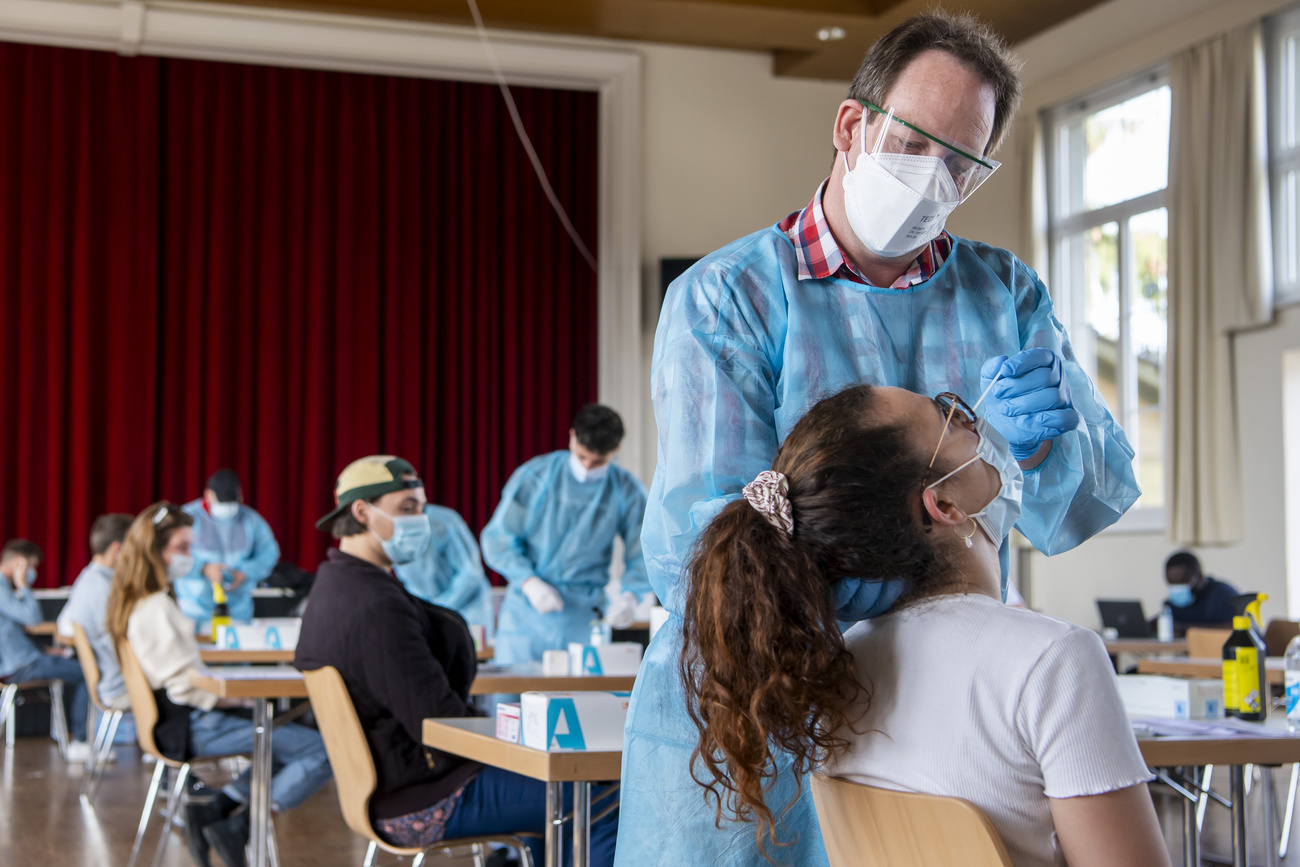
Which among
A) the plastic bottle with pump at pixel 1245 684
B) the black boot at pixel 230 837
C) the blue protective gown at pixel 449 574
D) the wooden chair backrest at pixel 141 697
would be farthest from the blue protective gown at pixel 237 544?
the plastic bottle with pump at pixel 1245 684

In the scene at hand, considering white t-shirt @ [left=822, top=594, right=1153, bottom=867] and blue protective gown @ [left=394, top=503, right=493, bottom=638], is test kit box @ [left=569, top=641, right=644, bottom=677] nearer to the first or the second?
white t-shirt @ [left=822, top=594, right=1153, bottom=867]

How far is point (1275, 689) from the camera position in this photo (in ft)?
12.8

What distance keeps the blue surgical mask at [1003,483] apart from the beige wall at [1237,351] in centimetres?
591

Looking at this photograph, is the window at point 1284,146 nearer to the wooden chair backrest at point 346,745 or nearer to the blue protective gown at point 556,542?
the blue protective gown at point 556,542

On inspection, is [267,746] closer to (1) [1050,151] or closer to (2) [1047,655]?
(2) [1047,655]

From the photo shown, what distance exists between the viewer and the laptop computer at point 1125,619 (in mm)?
5695

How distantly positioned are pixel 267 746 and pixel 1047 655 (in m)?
2.40

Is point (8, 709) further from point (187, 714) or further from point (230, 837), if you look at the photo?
point (230, 837)

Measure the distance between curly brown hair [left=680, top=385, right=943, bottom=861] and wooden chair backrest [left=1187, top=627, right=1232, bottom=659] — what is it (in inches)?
140

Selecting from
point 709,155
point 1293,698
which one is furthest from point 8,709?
point 1293,698

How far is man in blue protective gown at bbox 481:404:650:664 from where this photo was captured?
4.14 m

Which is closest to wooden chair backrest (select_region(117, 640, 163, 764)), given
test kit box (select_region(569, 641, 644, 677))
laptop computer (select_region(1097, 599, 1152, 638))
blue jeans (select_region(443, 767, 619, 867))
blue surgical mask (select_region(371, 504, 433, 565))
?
blue surgical mask (select_region(371, 504, 433, 565))

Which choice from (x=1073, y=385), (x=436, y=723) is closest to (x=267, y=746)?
(x=436, y=723)

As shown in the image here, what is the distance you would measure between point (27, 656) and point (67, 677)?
0.20 m
